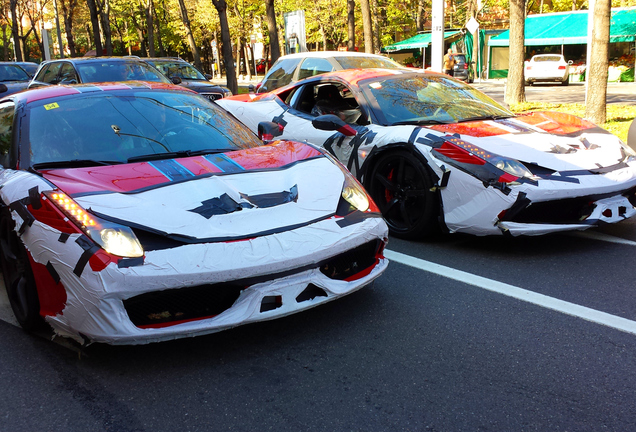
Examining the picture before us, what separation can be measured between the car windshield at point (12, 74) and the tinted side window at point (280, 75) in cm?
948

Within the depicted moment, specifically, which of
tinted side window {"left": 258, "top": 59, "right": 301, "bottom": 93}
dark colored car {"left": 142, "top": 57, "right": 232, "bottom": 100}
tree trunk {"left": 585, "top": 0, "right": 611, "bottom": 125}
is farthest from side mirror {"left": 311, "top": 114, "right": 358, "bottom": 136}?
dark colored car {"left": 142, "top": 57, "right": 232, "bottom": 100}

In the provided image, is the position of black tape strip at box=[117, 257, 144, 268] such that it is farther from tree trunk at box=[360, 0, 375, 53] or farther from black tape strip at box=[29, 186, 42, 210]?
tree trunk at box=[360, 0, 375, 53]

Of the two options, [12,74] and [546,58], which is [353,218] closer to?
[12,74]

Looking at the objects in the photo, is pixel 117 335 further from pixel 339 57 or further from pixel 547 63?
pixel 547 63

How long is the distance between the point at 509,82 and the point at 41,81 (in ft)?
34.2

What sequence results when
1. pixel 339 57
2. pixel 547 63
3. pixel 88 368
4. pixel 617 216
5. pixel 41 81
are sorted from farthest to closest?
1. pixel 547 63
2. pixel 41 81
3. pixel 339 57
4. pixel 617 216
5. pixel 88 368

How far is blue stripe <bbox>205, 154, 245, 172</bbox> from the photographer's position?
12.1 ft

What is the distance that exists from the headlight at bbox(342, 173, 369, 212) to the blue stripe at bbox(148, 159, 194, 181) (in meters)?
0.89

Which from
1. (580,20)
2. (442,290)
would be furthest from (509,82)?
(580,20)

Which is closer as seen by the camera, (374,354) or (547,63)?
(374,354)

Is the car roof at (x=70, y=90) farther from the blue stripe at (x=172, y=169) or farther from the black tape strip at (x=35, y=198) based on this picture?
the black tape strip at (x=35, y=198)

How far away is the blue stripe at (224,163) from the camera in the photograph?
145 inches

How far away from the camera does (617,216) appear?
4.77 meters

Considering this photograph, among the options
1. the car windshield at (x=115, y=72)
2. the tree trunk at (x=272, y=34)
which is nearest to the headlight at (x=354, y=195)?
the car windshield at (x=115, y=72)
